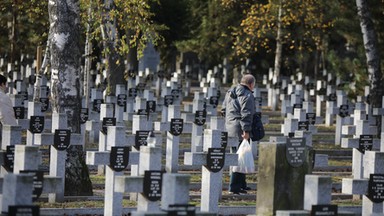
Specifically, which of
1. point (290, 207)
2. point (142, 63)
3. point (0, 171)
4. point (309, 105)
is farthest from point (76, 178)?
point (142, 63)

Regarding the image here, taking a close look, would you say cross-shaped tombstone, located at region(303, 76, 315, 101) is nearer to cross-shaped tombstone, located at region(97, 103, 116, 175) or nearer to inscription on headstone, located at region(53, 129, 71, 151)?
cross-shaped tombstone, located at region(97, 103, 116, 175)

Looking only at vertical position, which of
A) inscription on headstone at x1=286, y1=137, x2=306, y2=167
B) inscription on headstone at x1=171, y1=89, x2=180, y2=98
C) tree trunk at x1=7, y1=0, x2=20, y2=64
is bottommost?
inscription on headstone at x1=286, y1=137, x2=306, y2=167

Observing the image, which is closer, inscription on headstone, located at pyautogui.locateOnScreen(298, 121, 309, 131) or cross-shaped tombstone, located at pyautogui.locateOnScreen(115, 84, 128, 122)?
inscription on headstone, located at pyautogui.locateOnScreen(298, 121, 309, 131)

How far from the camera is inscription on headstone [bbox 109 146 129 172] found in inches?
670

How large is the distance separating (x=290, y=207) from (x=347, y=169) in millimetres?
10746

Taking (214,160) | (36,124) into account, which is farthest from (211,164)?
(36,124)

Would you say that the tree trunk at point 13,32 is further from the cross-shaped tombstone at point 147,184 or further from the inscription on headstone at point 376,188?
the cross-shaped tombstone at point 147,184

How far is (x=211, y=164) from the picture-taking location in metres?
17.7

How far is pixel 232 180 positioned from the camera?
20812 mm

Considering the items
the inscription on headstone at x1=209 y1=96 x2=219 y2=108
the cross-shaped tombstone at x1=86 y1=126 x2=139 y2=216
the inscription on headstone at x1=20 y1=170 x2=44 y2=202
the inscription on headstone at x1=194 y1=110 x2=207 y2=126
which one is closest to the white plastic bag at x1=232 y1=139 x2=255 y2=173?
the cross-shaped tombstone at x1=86 y1=126 x2=139 y2=216

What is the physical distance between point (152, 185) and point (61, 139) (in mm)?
4719

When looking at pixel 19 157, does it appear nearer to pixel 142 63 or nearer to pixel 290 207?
pixel 290 207

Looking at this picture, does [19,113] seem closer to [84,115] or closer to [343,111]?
[84,115]

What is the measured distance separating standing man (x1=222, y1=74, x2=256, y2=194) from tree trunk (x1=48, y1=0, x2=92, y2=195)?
2198 millimetres
